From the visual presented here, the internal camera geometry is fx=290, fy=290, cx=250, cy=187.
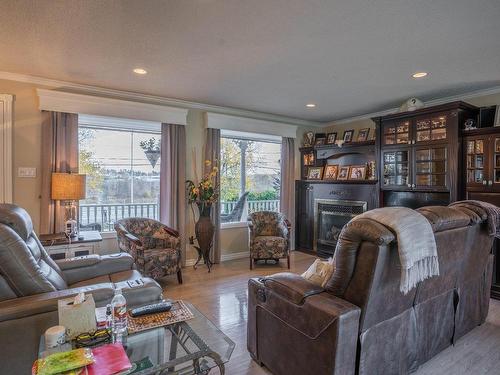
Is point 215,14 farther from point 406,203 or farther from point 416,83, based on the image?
point 406,203

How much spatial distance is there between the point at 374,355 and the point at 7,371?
2.03 m

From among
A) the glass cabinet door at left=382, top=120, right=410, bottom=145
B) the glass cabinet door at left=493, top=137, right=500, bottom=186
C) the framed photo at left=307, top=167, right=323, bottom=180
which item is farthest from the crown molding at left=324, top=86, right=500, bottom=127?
the framed photo at left=307, top=167, right=323, bottom=180

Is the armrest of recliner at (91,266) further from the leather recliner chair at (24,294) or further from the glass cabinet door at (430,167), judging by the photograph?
the glass cabinet door at (430,167)

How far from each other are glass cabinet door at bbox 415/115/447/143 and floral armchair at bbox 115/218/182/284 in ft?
11.9

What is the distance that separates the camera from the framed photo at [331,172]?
5371 millimetres

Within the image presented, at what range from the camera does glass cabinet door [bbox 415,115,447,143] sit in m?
3.82

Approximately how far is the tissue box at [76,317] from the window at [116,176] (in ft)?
9.77

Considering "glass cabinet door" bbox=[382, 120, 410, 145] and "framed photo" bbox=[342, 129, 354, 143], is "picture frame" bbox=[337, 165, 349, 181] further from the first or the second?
"glass cabinet door" bbox=[382, 120, 410, 145]

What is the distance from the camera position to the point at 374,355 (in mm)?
1661

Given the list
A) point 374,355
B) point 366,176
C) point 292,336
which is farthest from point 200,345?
point 366,176

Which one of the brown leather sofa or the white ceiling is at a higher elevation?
the white ceiling

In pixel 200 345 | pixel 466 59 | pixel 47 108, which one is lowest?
pixel 200 345

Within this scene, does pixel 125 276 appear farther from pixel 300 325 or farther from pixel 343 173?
pixel 343 173

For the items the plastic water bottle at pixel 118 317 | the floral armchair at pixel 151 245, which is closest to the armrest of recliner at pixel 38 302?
the plastic water bottle at pixel 118 317
